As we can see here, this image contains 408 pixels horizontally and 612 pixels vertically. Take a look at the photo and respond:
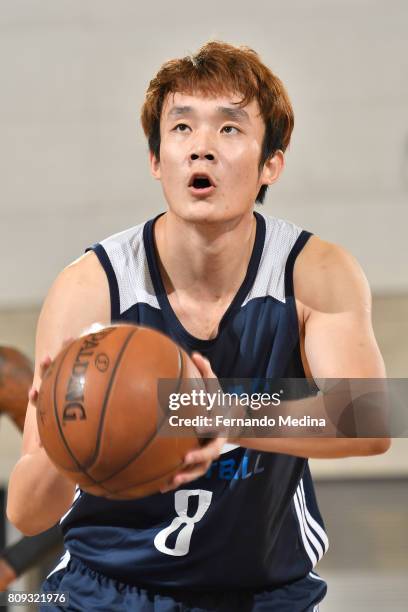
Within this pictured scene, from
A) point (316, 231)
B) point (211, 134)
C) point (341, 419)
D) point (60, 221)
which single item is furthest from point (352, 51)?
point (341, 419)

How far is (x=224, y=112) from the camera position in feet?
4.26

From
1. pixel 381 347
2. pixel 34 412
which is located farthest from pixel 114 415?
pixel 381 347

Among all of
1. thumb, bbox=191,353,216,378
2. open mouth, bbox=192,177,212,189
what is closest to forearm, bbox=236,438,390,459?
thumb, bbox=191,353,216,378

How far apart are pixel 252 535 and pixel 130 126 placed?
138 centimetres

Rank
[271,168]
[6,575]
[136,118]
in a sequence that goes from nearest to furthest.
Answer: [271,168] < [6,575] < [136,118]

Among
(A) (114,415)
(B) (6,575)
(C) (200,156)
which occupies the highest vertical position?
(C) (200,156)

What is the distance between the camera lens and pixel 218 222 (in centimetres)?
126

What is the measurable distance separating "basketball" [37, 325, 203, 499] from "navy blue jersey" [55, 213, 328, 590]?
0.22 meters

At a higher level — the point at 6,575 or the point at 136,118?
the point at 136,118

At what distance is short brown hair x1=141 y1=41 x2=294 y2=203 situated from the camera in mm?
1325

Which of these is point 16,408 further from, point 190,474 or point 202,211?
point 190,474

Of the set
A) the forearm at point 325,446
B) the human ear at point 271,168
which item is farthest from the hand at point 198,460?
the human ear at point 271,168

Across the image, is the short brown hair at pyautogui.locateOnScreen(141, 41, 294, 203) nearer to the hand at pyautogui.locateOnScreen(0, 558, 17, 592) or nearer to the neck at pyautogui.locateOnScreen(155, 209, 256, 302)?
the neck at pyautogui.locateOnScreen(155, 209, 256, 302)

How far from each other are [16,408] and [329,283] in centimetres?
63
